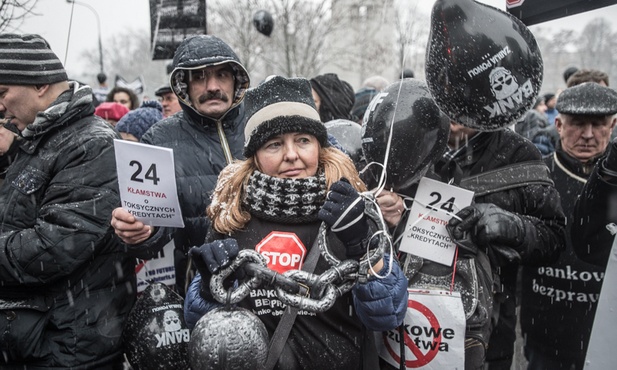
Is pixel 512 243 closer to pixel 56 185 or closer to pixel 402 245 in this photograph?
pixel 402 245

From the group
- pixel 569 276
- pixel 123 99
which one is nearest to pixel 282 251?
pixel 569 276

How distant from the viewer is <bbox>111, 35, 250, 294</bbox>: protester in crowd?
3.24 metres

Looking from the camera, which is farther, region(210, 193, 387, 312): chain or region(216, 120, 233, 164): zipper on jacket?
region(216, 120, 233, 164): zipper on jacket

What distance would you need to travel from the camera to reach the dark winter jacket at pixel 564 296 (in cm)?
358

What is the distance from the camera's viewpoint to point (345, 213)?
1.93 m

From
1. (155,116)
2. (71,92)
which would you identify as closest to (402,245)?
(71,92)

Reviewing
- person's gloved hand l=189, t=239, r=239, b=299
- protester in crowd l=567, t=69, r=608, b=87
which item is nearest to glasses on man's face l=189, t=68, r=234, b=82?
person's gloved hand l=189, t=239, r=239, b=299

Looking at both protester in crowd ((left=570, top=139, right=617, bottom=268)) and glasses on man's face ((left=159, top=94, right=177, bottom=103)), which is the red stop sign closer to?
protester in crowd ((left=570, top=139, right=617, bottom=268))

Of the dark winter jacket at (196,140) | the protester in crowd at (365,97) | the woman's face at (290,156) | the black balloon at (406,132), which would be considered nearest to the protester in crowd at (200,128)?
the dark winter jacket at (196,140)

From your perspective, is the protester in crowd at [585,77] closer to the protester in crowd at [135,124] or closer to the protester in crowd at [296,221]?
the protester in crowd at [296,221]

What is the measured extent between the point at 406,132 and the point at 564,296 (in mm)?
1790

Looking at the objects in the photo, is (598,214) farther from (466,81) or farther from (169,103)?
(169,103)

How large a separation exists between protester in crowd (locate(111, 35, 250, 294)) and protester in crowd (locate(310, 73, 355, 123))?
2220mm

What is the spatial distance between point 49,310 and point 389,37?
78.0ft
